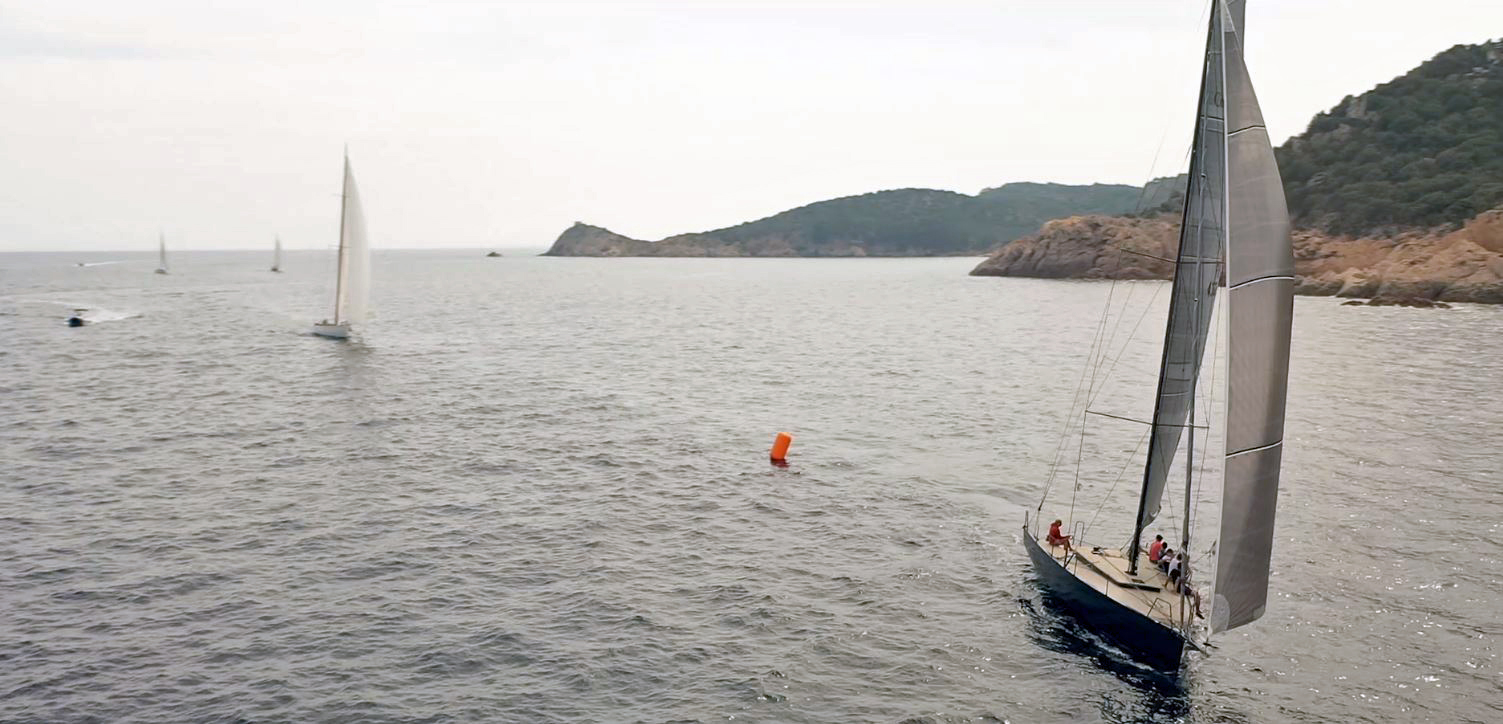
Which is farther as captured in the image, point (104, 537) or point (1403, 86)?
point (1403, 86)

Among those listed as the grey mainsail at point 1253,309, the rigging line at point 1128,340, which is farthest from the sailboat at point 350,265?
the grey mainsail at point 1253,309

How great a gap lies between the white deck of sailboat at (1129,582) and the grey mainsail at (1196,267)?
0.73m

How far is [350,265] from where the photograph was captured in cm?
8475

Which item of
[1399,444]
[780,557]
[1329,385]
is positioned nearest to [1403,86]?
[1329,385]

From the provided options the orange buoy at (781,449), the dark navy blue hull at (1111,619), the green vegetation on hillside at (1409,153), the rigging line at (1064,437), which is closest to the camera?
the dark navy blue hull at (1111,619)

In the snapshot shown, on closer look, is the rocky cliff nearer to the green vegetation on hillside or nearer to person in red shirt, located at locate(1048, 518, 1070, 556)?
the green vegetation on hillside

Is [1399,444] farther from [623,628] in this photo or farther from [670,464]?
[623,628]

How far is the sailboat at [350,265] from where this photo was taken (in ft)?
278

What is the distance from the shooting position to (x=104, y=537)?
111ft

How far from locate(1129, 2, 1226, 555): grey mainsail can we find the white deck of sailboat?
732 millimetres

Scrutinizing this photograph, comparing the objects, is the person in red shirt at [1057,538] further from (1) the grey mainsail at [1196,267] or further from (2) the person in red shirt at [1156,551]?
(2) the person in red shirt at [1156,551]

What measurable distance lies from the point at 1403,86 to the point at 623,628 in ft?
580

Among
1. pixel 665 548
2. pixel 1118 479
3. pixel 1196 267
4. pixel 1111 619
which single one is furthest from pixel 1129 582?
Answer: pixel 1118 479

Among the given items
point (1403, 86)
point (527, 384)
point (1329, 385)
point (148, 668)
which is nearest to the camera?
point (148, 668)
